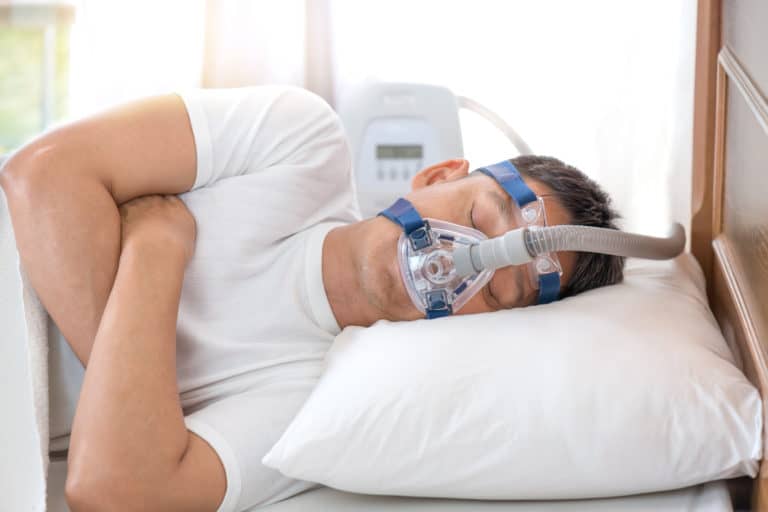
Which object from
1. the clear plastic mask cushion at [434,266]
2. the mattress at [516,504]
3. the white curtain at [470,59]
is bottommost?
the mattress at [516,504]

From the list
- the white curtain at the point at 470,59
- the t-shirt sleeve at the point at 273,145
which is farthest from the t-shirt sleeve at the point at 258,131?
the white curtain at the point at 470,59

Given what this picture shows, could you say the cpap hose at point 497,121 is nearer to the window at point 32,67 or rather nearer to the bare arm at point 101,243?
the bare arm at point 101,243

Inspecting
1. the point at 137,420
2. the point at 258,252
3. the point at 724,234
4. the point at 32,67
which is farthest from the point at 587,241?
the point at 32,67

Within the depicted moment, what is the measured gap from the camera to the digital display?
226 centimetres

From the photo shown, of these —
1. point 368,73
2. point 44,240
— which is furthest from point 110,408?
point 368,73

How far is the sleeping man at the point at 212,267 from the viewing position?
3.88ft

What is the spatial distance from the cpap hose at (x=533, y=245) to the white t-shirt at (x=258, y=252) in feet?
0.91

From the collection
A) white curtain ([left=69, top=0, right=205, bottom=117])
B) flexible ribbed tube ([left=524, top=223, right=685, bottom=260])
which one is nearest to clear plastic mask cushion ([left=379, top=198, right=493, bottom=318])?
flexible ribbed tube ([left=524, top=223, right=685, bottom=260])

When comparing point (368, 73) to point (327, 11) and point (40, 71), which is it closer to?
point (327, 11)

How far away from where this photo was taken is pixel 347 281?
1469 mm

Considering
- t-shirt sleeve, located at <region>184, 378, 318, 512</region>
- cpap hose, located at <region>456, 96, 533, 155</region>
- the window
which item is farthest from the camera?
the window

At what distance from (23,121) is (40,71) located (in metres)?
0.18

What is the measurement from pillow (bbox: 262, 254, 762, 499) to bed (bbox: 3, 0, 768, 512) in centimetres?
4

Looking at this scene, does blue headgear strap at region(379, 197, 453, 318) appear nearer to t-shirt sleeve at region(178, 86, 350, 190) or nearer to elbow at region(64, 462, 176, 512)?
t-shirt sleeve at region(178, 86, 350, 190)
